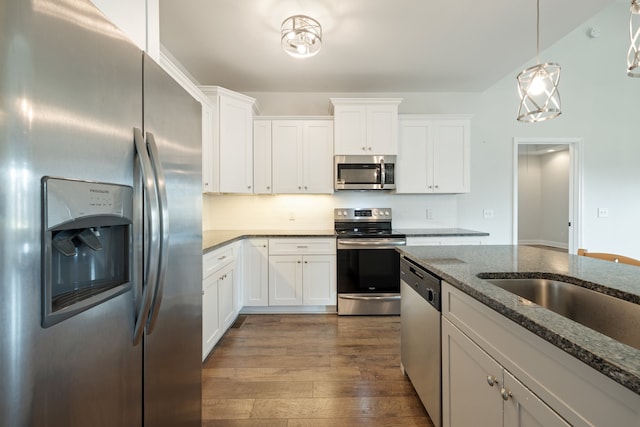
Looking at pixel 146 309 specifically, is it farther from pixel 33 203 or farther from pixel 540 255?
pixel 540 255

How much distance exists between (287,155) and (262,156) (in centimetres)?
30

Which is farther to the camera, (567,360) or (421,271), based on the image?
(421,271)

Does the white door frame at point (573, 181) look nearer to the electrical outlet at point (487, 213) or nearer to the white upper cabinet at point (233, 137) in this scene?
the electrical outlet at point (487, 213)

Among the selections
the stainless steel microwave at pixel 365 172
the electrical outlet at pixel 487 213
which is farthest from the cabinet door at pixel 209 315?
the electrical outlet at pixel 487 213

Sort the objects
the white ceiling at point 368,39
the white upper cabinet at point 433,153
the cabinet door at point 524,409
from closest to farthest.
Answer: the cabinet door at point 524,409 < the white ceiling at point 368,39 < the white upper cabinet at point 433,153

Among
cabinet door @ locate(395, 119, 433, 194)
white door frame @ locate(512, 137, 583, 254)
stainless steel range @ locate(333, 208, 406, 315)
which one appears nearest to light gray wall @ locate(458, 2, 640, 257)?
white door frame @ locate(512, 137, 583, 254)

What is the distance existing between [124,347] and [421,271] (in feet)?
4.52

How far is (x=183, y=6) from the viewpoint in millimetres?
2090

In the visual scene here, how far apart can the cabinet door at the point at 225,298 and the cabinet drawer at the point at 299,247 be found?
0.56 metres

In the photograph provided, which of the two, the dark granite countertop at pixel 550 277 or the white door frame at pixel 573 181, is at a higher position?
the white door frame at pixel 573 181

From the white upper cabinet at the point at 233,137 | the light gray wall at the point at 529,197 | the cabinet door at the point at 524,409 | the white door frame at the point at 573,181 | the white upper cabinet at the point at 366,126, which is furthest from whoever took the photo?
the light gray wall at the point at 529,197

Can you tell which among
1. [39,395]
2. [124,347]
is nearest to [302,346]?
[124,347]

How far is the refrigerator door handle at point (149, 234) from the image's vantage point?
0.84 m

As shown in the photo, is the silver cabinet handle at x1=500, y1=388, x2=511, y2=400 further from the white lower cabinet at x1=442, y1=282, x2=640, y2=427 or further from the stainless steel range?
the stainless steel range
